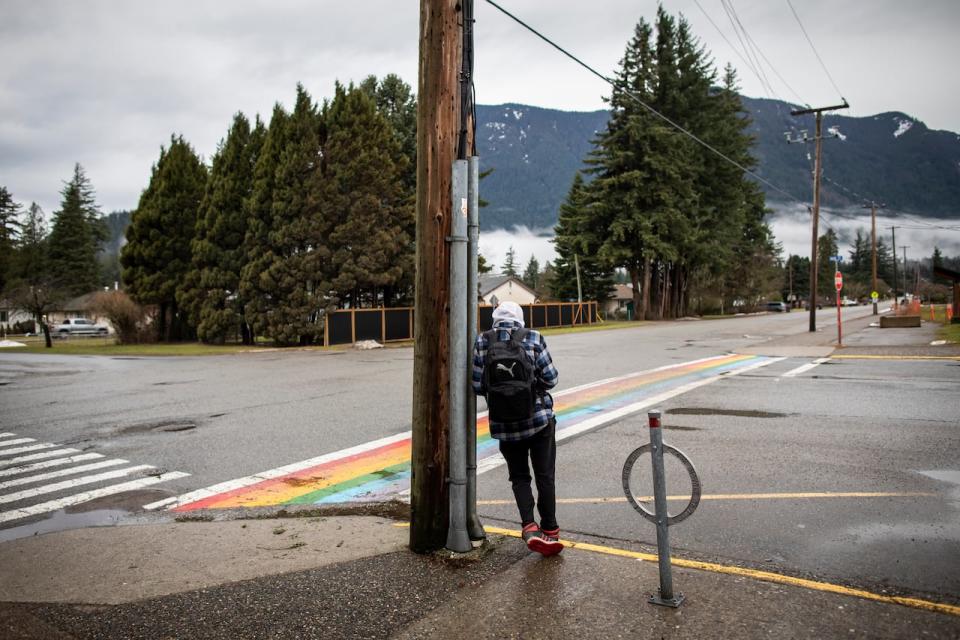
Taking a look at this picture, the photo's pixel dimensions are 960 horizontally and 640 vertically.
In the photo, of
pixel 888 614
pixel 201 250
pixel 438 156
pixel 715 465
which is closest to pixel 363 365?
pixel 715 465

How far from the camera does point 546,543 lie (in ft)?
14.5

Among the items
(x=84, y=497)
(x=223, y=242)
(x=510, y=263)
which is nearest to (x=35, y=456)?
(x=84, y=497)

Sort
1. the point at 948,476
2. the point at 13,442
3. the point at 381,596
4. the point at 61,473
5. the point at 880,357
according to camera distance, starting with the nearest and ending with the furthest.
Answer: the point at 381,596, the point at 948,476, the point at 61,473, the point at 13,442, the point at 880,357

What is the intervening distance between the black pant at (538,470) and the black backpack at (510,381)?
10.3 inches

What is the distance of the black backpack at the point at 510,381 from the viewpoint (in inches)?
171

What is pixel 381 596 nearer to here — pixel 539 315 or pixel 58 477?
pixel 58 477

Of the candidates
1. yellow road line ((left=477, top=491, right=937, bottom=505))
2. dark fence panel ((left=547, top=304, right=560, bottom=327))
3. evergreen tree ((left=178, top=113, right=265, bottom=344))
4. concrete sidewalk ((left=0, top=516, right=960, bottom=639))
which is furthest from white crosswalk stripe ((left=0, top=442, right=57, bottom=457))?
dark fence panel ((left=547, top=304, right=560, bottom=327))

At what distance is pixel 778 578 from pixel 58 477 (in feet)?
23.4

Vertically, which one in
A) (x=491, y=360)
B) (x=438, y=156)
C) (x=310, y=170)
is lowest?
(x=491, y=360)

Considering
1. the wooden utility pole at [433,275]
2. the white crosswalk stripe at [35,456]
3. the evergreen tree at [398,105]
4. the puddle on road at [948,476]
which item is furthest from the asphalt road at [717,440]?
the evergreen tree at [398,105]

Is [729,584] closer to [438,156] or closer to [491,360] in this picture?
[491,360]

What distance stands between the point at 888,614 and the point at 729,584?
2.68ft

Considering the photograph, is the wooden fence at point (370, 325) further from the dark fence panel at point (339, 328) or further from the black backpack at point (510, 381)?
the black backpack at point (510, 381)

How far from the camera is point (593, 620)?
356 centimetres
